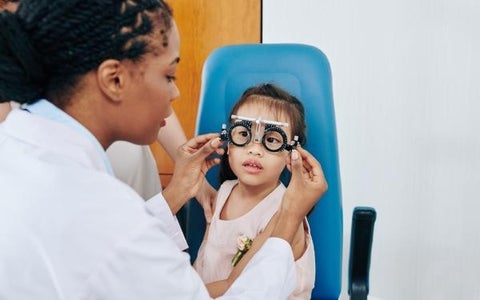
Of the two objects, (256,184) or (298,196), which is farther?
(256,184)

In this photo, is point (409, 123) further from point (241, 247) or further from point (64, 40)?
point (64, 40)

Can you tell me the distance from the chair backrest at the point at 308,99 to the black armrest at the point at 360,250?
16 cm

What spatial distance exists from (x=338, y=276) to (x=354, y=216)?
26cm

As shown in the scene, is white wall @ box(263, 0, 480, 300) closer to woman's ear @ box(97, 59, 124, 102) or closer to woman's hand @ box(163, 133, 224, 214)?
woman's hand @ box(163, 133, 224, 214)

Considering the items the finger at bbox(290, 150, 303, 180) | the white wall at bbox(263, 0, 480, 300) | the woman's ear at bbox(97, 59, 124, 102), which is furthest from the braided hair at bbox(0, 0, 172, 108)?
the white wall at bbox(263, 0, 480, 300)

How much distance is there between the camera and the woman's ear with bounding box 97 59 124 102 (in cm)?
94

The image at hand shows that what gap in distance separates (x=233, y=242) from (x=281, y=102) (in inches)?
13.4

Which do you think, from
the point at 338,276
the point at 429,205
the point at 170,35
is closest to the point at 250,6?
the point at 429,205

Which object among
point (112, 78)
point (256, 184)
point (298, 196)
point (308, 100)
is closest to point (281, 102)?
point (308, 100)

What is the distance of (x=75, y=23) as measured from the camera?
3.00ft

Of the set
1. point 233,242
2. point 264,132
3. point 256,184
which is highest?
point 264,132

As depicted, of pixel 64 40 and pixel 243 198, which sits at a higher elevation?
pixel 64 40

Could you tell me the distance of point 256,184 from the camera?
4.83 ft

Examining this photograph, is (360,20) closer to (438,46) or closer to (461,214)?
(438,46)
